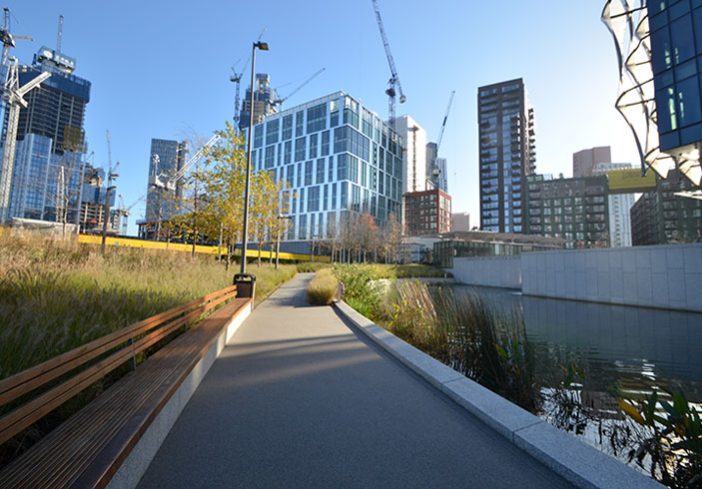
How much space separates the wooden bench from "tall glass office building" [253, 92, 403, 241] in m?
73.3

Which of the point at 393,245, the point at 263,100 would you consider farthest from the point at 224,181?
the point at 263,100

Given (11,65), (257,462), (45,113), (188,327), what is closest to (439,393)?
(257,462)

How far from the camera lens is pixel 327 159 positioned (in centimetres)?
8694

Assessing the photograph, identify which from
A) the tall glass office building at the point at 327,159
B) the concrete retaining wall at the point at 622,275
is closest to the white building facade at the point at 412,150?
the tall glass office building at the point at 327,159

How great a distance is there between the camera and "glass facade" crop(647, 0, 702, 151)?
20000 millimetres

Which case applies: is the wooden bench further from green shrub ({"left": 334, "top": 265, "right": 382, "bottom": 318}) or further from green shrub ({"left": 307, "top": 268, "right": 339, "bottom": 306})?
green shrub ({"left": 307, "top": 268, "right": 339, "bottom": 306})

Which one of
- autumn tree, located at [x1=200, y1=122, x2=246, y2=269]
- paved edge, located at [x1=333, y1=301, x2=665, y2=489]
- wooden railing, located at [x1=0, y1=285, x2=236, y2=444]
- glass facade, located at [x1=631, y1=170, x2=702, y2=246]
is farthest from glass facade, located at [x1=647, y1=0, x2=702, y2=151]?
glass facade, located at [x1=631, y1=170, x2=702, y2=246]

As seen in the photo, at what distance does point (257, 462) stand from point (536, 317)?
14668 mm

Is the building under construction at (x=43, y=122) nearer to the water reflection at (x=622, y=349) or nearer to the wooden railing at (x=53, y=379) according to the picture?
the wooden railing at (x=53, y=379)

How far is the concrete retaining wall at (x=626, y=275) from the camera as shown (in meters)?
16.8

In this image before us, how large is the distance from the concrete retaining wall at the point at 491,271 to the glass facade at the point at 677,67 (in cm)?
1543

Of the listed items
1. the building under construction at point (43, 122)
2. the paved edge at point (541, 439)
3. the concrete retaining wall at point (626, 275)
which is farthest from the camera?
the building under construction at point (43, 122)

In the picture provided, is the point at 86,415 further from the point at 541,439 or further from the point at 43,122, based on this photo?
the point at 43,122

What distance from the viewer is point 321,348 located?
19.7 feet
